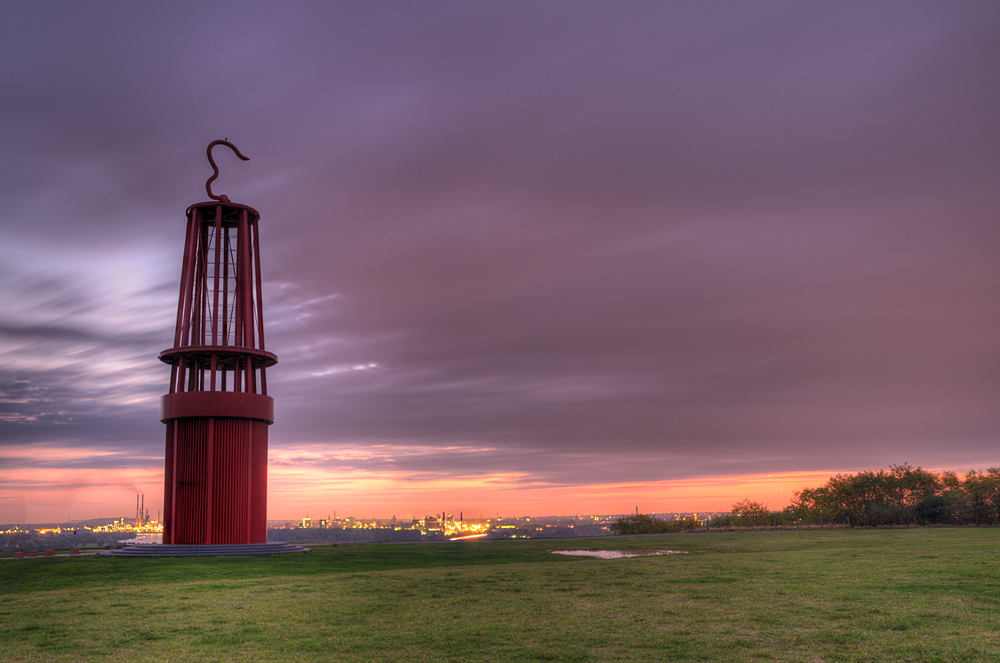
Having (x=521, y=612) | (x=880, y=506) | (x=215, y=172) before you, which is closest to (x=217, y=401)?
(x=215, y=172)

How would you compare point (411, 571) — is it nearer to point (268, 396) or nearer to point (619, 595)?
point (619, 595)

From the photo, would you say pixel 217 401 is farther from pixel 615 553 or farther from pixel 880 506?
pixel 880 506

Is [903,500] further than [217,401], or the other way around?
[903,500]

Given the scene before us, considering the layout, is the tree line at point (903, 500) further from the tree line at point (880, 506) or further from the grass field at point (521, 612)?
the grass field at point (521, 612)

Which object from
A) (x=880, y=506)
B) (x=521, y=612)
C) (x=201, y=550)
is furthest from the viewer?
(x=880, y=506)

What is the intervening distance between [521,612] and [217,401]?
25768 mm

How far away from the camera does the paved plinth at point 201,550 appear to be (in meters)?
31.0

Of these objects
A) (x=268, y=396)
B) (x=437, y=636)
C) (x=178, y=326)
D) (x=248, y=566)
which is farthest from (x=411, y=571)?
(x=178, y=326)

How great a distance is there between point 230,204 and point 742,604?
3521 cm

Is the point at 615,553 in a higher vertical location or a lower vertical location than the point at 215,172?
lower

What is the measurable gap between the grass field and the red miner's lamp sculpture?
9848 millimetres

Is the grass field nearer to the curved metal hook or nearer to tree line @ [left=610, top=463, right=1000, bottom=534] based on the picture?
the curved metal hook

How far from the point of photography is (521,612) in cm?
1390

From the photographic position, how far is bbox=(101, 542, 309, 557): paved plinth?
1221 inches
